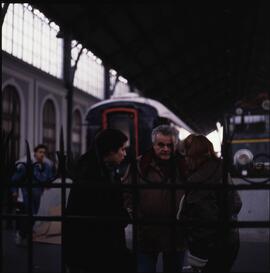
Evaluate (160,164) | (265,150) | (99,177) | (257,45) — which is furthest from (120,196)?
(257,45)

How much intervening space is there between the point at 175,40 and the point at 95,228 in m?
15.9

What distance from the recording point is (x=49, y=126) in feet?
67.5

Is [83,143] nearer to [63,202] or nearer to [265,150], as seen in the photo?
[265,150]

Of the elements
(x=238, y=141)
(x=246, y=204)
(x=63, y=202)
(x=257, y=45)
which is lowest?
(x=246, y=204)

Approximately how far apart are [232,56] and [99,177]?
19469 millimetres

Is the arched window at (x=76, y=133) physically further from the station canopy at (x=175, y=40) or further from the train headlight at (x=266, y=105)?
the train headlight at (x=266, y=105)

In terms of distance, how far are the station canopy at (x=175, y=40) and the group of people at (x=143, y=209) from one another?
3988 millimetres

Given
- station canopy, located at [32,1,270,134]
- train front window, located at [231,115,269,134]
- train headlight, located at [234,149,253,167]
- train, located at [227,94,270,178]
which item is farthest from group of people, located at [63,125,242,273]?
train front window, located at [231,115,269,134]

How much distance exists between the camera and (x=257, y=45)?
19062 mm

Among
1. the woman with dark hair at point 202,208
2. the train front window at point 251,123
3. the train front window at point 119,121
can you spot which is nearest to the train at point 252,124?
the train front window at point 251,123

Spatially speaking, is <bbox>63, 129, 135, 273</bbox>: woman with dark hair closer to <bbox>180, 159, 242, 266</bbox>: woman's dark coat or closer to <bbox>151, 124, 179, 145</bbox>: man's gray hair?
<bbox>180, 159, 242, 266</bbox>: woman's dark coat

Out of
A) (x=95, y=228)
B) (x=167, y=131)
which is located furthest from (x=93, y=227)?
(x=167, y=131)

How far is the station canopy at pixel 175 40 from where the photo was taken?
1253cm

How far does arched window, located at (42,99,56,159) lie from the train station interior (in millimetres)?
50
